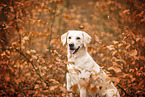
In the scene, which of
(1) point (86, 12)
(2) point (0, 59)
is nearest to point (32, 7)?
(2) point (0, 59)

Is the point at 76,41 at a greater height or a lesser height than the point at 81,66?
greater

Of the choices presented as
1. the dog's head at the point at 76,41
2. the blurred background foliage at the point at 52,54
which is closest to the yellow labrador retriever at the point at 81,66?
the dog's head at the point at 76,41

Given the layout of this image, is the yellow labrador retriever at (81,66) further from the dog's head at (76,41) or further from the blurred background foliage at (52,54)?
the blurred background foliage at (52,54)

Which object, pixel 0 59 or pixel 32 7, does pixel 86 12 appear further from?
pixel 0 59

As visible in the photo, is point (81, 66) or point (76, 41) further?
point (76, 41)

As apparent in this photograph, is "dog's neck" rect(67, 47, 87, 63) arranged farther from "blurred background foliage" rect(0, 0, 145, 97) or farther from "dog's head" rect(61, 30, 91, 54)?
"blurred background foliage" rect(0, 0, 145, 97)

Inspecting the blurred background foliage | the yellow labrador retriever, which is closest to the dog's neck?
the yellow labrador retriever

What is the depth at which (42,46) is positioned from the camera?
6594 mm

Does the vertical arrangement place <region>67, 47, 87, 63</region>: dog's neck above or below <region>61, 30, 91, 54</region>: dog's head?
below

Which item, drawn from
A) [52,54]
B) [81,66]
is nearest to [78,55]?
[81,66]

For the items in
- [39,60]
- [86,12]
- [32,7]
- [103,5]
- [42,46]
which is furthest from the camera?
[86,12]

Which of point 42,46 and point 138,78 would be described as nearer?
point 138,78

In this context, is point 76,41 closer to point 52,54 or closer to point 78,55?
point 78,55

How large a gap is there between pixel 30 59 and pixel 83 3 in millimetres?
9823
